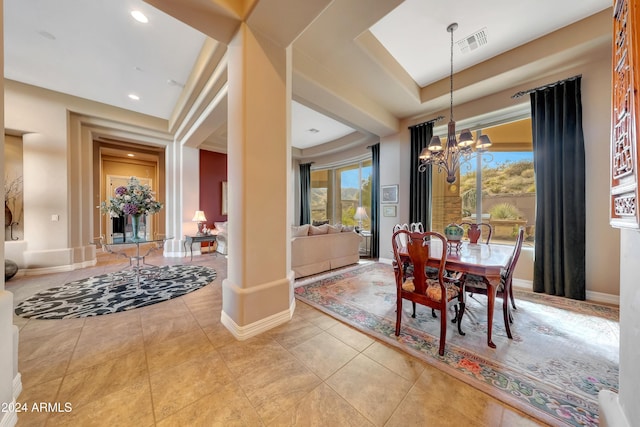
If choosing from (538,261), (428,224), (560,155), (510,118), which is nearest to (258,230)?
(428,224)

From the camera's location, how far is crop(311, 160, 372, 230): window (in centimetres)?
655

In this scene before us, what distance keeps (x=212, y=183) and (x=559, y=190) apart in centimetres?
737

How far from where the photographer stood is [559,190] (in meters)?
3.01

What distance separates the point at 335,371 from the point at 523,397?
46.4 inches

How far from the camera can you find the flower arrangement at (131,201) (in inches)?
124

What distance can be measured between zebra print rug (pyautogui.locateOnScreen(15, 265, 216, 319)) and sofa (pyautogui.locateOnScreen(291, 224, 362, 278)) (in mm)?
1515

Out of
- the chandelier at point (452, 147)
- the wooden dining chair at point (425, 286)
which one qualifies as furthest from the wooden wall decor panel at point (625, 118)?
the chandelier at point (452, 147)

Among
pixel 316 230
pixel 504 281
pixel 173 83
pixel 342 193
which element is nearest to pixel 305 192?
pixel 342 193

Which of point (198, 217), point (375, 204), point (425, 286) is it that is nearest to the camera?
point (425, 286)

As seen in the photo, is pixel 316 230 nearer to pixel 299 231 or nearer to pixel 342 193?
pixel 299 231

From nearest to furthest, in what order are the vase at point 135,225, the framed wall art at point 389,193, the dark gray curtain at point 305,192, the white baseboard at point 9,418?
the white baseboard at point 9,418 → the vase at point 135,225 → the framed wall art at point 389,193 → the dark gray curtain at point 305,192

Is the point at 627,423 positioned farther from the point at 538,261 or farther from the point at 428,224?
the point at 428,224

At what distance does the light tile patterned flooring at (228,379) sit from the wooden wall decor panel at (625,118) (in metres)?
1.24

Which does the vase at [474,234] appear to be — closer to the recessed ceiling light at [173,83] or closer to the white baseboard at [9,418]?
the white baseboard at [9,418]
